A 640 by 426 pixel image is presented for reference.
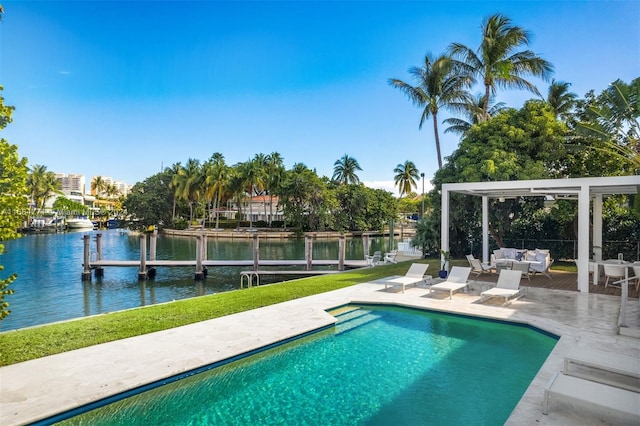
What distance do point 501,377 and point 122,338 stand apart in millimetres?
6904

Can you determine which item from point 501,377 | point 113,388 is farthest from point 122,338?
point 501,377

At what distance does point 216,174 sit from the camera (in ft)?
193

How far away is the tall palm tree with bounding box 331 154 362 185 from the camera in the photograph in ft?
241

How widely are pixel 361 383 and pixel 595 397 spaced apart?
305 centimetres

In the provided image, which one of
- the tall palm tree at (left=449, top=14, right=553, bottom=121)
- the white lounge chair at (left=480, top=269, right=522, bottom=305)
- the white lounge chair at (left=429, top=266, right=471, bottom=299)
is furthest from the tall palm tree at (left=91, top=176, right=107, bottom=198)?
the white lounge chair at (left=480, top=269, right=522, bottom=305)

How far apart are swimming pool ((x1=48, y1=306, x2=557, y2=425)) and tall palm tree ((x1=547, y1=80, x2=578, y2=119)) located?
20786 mm

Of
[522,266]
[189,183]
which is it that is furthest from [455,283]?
[189,183]

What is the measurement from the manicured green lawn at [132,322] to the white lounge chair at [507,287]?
460cm

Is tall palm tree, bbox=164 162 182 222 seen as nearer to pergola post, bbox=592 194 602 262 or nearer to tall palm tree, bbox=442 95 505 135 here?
tall palm tree, bbox=442 95 505 135

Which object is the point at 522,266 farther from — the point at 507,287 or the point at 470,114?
the point at 470,114

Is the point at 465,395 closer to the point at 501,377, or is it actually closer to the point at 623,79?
the point at 501,377

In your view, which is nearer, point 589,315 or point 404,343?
point 404,343

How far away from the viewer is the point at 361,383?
5.95 m

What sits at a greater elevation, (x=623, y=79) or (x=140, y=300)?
(x=623, y=79)
